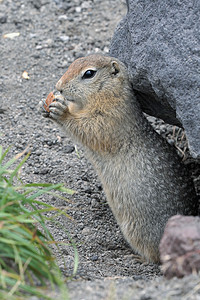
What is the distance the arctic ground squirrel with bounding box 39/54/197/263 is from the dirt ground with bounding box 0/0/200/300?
0.50 metres

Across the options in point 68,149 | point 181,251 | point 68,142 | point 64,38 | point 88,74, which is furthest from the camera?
point 64,38

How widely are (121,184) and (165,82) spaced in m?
1.41

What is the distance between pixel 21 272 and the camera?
12.4ft

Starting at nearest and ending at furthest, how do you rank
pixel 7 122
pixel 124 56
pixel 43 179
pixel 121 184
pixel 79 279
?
pixel 79 279
pixel 121 184
pixel 124 56
pixel 43 179
pixel 7 122

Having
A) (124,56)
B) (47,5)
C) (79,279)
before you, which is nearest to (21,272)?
(79,279)

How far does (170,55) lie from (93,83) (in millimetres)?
1144

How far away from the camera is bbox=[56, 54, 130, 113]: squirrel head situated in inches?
229

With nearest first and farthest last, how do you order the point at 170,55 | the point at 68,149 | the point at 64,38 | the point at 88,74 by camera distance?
1. the point at 170,55
2. the point at 88,74
3. the point at 68,149
4. the point at 64,38

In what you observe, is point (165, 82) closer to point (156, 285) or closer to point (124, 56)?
point (124, 56)

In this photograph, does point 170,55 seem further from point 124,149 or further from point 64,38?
point 64,38

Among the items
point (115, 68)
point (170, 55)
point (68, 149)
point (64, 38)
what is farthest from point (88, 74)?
point (64, 38)

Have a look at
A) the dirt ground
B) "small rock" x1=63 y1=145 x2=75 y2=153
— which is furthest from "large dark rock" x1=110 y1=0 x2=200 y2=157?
"small rock" x1=63 y1=145 x2=75 y2=153

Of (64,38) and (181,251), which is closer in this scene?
(181,251)

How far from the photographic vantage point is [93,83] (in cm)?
589
